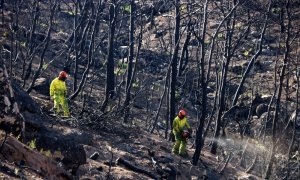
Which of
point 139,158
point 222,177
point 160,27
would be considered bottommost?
point 222,177

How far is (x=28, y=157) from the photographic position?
7.15 m

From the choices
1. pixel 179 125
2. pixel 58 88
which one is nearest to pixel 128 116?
pixel 179 125

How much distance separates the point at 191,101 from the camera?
27.6 m

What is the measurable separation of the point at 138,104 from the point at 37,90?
350 inches

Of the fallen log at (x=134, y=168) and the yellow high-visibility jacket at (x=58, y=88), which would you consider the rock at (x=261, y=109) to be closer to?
the yellow high-visibility jacket at (x=58, y=88)

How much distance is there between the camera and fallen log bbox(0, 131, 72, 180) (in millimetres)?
6910

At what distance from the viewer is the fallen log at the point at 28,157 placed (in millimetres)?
6910

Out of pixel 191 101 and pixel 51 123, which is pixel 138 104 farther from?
pixel 51 123

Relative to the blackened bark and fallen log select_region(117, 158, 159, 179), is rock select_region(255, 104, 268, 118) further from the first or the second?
fallen log select_region(117, 158, 159, 179)

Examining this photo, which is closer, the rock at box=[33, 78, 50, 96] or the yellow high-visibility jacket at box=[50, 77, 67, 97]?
the yellow high-visibility jacket at box=[50, 77, 67, 97]

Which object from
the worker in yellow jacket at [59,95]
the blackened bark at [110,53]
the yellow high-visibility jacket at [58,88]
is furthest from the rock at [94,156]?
the blackened bark at [110,53]

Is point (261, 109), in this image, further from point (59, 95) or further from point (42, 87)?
point (59, 95)

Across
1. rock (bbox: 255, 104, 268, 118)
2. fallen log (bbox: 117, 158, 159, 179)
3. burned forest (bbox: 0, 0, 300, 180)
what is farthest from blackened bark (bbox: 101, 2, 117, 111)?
rock (bbox: 255, 104, 268, 118)

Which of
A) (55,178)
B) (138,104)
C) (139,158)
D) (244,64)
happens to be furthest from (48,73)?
(55,178)
